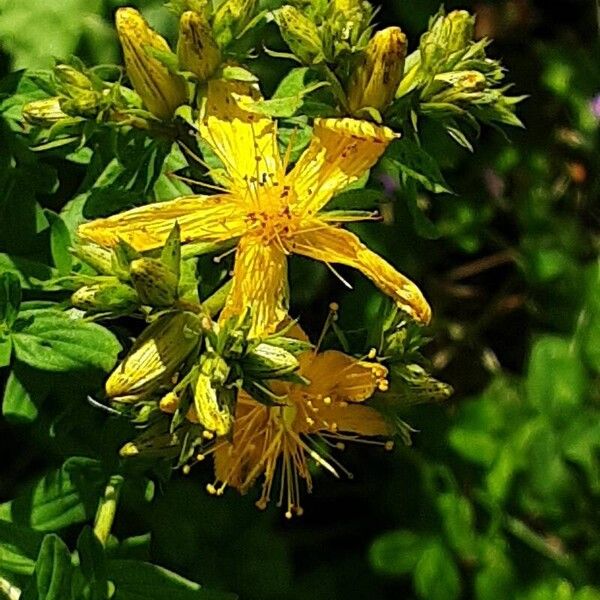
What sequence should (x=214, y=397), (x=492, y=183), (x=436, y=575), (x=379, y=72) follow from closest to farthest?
(x=214, y=397) < (x=379, y=72) < (x=436, y=575) < (x=492, y=183)

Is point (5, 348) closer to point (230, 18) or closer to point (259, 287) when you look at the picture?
point (259, 287)

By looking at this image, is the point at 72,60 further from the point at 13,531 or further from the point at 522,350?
the point at 522,350

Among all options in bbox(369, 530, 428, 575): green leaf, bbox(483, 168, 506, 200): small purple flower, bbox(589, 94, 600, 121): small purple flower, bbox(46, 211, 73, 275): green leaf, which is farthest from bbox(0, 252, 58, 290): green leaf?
bbox(589, 94, 600, 121): small purple flower

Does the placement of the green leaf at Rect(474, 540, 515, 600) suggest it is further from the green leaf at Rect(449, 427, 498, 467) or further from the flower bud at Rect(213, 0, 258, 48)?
the flower bud at Rect(213, 0, 258, 48)

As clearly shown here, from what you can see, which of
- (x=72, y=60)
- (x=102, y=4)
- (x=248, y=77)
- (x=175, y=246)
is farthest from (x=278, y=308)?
(x=102, y=4)

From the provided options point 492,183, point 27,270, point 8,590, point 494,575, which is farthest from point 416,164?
point 492,183

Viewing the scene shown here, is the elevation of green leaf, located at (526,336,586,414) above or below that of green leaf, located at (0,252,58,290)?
below

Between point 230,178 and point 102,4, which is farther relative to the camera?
point 102,4
